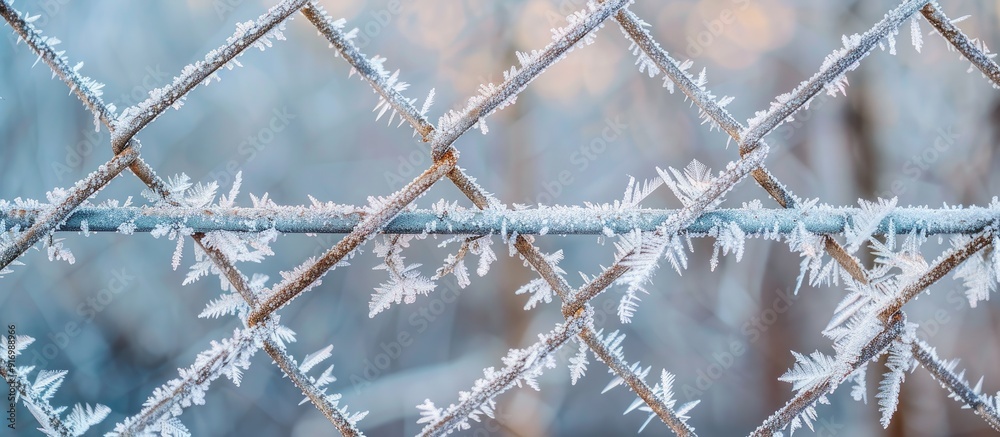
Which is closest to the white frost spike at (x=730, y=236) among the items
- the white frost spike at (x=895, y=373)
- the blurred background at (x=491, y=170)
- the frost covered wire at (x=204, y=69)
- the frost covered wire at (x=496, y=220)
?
the frost covered wire at (x=496, y=220)

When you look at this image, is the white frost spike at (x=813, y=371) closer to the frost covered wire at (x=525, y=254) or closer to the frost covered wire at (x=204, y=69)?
the frost covered wire at (x=525, y=254)

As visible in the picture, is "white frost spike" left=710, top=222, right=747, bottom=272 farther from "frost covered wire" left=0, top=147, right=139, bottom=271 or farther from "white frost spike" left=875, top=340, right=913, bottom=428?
"frost covered wire" left=0, top=147, right=139, bottom=271

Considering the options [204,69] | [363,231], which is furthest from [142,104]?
[363,231]

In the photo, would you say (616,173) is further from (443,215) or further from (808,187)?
(443,215)

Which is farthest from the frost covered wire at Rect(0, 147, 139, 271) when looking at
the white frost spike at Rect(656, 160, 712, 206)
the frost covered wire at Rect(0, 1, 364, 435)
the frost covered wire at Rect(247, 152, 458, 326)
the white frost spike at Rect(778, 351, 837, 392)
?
the white frost spike at Rect(778, 351, 837, 392)

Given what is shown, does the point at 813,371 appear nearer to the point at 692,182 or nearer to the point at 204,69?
the point at 692,182

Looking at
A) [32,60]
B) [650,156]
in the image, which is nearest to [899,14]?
[650,156]
